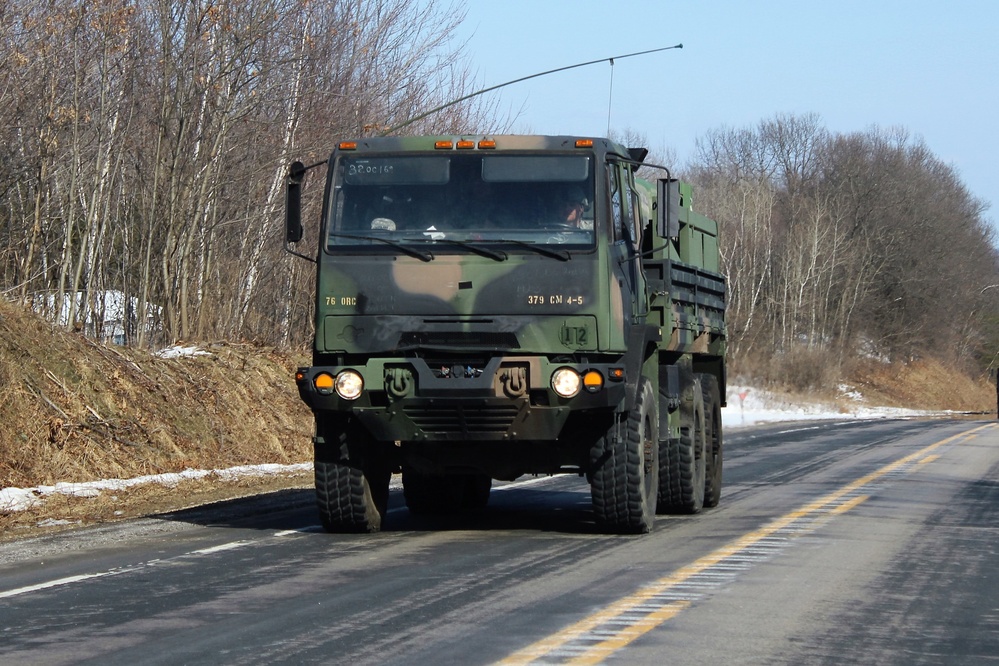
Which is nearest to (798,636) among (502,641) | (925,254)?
(502,641)

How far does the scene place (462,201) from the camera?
1141cm

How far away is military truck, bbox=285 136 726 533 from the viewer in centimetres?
1102

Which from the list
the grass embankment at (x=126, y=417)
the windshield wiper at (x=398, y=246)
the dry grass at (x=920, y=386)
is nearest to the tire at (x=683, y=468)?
the windshield wiper at (x=398, y=246)

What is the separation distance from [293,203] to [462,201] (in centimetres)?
136

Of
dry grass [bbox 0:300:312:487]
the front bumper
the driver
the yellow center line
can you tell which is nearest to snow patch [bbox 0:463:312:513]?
dry grass [bbox 0:300:312:487]

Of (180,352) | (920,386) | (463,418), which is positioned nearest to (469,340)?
(463,418)

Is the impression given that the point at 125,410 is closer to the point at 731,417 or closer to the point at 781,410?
the point at 731,417

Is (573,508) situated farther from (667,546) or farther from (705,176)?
(705,176)

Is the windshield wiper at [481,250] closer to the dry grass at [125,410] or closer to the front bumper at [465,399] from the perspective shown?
the front bumper at [465,399]

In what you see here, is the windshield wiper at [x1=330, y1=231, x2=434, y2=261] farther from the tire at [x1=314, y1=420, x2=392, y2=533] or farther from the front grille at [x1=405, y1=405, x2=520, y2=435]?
the tire at [x1=314, y1=420, x2=392, y2=533]

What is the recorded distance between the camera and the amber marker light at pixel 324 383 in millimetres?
11141

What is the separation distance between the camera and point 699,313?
1456 cm

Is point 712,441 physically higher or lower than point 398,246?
lower

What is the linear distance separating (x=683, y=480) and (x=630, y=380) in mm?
2574
